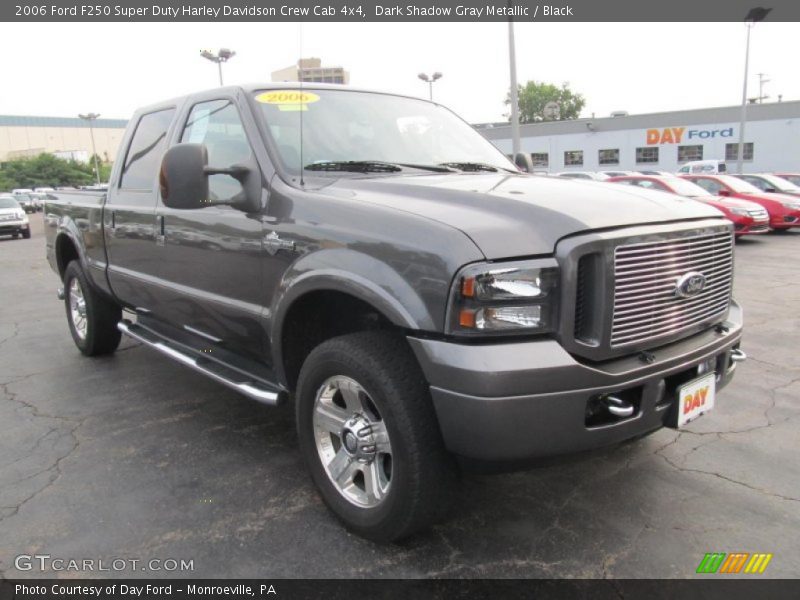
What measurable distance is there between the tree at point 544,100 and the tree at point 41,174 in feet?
174

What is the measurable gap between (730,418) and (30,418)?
4.52 metres

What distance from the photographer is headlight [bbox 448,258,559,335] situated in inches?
84.5

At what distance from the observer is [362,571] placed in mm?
2451

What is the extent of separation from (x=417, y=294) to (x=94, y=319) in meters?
3.97

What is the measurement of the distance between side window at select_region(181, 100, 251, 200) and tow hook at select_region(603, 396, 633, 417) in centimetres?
207

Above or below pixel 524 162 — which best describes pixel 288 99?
above

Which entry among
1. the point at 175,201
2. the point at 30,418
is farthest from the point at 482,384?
the point at 30,418

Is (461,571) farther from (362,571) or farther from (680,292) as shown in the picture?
(680,292)

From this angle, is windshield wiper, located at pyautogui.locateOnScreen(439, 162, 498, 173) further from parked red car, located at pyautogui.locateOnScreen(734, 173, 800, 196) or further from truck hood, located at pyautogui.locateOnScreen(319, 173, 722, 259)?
parked red car, located at pyautogui.locateOnScreen(734, 173, 800, 196)

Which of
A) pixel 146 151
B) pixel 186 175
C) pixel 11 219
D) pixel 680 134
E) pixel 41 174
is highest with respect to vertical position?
pixel 680 134

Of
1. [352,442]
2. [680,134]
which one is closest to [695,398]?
[352,442]

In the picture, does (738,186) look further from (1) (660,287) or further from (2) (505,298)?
(2) (505,298)

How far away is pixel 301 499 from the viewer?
3020 mm

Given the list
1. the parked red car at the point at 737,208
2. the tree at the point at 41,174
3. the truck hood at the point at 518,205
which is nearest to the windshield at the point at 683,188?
the parked red car at the point at 737,208
